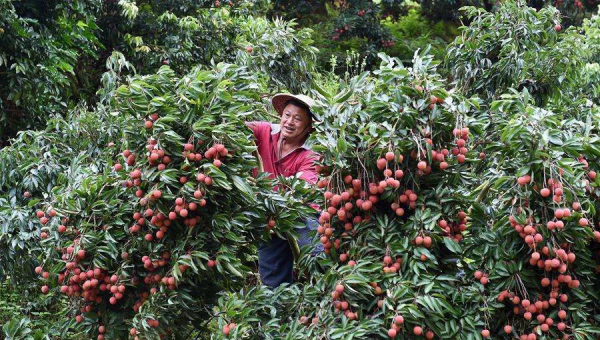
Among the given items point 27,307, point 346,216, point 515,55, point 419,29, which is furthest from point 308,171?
point 419,29

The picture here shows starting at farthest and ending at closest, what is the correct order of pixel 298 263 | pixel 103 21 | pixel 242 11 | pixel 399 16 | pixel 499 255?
pixel 399 16
pixel 242 11
pixel 103 21
pixel 298 263
pixel 499 255

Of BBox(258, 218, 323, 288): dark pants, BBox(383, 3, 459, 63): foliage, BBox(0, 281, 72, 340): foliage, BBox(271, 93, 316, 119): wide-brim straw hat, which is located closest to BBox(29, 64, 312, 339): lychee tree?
BBox(271, 93, 316, 119): wide-brim straw hat

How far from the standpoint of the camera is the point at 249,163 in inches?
134

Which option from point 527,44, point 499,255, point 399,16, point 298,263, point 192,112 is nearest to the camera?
point 499,255

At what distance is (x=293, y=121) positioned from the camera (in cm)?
414

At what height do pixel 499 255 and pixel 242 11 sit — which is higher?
pixel 499 255

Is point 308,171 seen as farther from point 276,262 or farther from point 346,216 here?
point 346,216

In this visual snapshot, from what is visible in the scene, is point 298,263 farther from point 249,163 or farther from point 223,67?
point 223,67

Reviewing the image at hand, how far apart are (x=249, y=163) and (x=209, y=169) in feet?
0.77

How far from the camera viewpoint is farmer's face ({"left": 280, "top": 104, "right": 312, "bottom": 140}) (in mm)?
4141

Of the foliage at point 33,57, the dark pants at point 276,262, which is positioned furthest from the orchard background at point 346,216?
the foliage at point 33,57

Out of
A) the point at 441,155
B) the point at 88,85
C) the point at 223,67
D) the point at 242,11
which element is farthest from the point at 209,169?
the point at 242,11

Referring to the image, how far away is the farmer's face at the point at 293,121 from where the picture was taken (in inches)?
163

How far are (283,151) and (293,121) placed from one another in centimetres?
19
